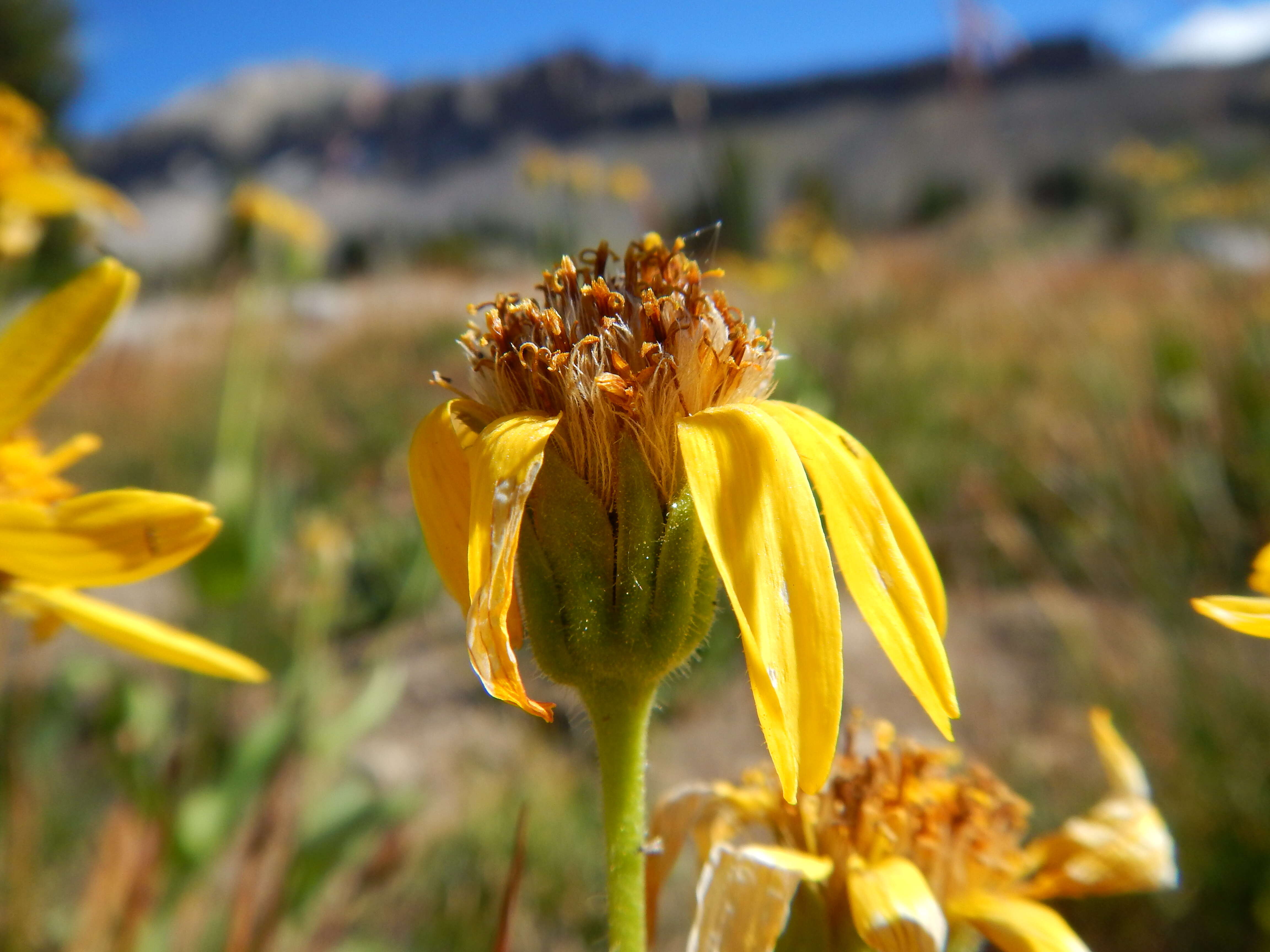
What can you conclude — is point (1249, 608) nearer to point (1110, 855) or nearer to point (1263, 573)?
point (1263, 573)

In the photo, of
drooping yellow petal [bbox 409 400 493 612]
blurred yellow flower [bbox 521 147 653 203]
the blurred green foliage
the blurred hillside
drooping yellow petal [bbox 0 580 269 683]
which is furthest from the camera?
the blurred hillside

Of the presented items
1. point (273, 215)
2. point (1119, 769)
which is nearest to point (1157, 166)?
point (273, 215)

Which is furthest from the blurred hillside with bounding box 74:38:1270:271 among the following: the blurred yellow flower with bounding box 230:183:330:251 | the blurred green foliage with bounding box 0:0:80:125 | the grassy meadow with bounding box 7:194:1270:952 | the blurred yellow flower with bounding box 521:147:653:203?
the blurred yellow flower with bounding box 230:183:330:251

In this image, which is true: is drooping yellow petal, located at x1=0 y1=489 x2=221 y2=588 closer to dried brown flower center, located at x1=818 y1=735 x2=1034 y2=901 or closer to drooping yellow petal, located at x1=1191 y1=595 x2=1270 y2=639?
dried brown flower center, located at x1=818 y1=735 x2=1034 y2=901

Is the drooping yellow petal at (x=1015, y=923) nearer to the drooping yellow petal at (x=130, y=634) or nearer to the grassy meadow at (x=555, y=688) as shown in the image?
the grassy meadow at (x=555, y=688)

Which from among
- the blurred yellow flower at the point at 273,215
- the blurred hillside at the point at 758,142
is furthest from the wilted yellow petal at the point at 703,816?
the blurred hillside at the point at 758,142

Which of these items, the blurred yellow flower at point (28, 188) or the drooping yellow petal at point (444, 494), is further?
the blurred yellow flower at point (28, 188)

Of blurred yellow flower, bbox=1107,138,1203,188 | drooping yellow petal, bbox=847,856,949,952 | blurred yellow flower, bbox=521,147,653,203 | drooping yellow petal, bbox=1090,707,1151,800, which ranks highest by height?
blurred yellow flower, bbox=1107,138,1203,188
